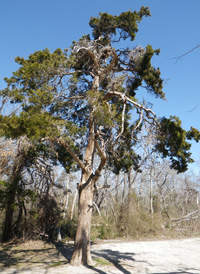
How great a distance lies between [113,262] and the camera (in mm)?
8711

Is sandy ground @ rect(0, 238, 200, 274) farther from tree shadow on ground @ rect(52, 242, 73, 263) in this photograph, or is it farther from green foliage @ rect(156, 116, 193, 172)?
green foliage @ rect(156, 116, 193, 172)

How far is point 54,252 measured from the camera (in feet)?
32.3

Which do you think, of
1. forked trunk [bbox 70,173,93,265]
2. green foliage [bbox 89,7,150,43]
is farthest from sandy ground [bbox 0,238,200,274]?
green foliage [bbox 89,7,150,43]

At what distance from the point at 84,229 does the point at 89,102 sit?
4183mm

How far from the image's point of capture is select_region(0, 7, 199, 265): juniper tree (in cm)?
770

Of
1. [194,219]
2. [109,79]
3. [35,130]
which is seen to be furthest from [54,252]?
[194,219]

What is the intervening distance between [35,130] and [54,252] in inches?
229

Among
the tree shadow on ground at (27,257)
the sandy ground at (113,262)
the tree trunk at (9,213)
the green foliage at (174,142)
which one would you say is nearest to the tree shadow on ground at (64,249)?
the sandy ground at (113,262)

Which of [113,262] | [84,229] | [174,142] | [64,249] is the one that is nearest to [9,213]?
[64,249]

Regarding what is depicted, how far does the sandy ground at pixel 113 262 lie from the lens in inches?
286

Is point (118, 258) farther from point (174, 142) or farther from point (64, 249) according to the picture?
point (174, 142)

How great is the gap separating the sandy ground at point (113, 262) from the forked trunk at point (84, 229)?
0.32m

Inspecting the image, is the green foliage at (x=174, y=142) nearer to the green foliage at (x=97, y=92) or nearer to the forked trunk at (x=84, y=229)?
the green foliage at (x=97, y=92)

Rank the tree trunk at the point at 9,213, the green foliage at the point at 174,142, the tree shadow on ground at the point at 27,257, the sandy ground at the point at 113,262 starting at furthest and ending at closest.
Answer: the tree trunk at the point at 9,213, the green foliage at the point at 174,142, the tree shadow on ground at the point at 27,257, the sandy ground at the point at 113,262
